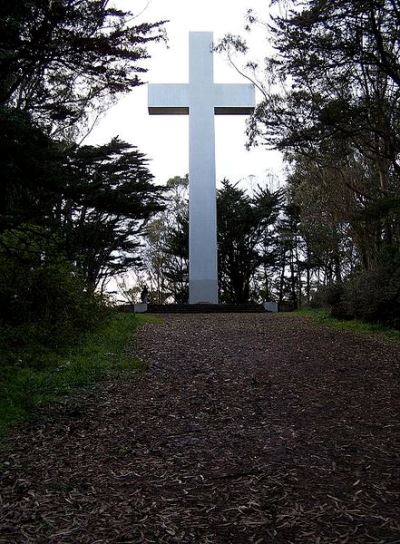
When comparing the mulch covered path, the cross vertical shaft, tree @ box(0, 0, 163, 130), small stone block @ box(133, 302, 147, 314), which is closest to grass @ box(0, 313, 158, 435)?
the mulch covered path

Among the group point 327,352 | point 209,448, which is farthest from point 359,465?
point 327,352

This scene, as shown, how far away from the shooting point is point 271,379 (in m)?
5.27

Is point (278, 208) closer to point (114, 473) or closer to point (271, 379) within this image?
point (271, 379)

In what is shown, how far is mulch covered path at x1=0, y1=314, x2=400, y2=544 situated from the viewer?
7.46 ft

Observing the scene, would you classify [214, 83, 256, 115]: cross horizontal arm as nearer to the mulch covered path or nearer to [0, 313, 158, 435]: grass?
[0, 313, 158, 435]: grass

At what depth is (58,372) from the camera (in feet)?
17.9

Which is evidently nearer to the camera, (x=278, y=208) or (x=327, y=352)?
(x=327, y=352)

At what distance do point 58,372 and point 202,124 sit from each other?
16104mm

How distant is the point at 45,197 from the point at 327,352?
415cm

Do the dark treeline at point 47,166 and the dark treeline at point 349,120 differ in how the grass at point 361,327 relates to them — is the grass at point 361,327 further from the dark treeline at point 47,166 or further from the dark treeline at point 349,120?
the dark treeline at point 47,166

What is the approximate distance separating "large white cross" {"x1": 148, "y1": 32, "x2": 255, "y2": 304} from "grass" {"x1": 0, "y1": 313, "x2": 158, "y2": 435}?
39.6ft

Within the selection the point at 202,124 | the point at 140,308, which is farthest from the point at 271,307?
the point at 202,124

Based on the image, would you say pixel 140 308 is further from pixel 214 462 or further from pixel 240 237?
pixel 214 462

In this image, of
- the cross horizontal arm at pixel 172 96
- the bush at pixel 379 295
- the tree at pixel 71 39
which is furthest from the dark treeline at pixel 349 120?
the cross horizontal arm at pixel 172 96
